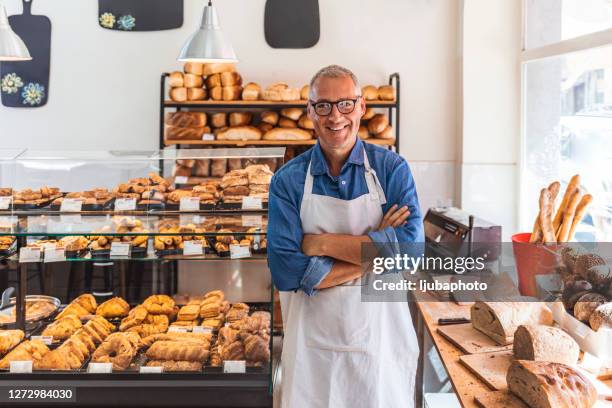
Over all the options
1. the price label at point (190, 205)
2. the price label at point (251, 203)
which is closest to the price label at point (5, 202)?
the price label at point (190, 205)

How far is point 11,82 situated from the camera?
485 cm

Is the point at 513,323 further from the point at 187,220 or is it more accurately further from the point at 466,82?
the point at 466,82

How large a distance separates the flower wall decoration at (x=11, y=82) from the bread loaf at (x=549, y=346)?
4.09 m

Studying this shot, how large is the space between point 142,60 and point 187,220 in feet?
8.23

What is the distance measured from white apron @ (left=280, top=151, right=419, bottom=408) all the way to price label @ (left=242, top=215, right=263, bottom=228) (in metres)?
0.45

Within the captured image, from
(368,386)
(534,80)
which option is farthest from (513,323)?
(534,80)

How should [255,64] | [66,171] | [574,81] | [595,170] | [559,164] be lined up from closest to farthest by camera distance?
[66,171] → [595,170] → [574,81] → [559,164] → [255,64]

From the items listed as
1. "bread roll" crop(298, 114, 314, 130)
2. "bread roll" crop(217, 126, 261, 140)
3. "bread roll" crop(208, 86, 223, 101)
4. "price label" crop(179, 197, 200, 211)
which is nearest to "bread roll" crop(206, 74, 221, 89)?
"bread roll" crop(208, 86, 223, 101)

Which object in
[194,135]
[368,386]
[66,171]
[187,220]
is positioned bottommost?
[368,386]

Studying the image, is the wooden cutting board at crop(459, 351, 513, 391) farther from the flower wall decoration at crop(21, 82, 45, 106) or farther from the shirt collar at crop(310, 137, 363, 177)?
the flower wall decoration at crop(21, 82, 45, 106)

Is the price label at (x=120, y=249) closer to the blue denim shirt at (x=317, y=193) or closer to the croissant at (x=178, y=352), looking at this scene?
the croissant at (x=178, y=352)

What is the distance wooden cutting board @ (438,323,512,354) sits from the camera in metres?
2.27

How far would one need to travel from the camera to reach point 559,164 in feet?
13.3

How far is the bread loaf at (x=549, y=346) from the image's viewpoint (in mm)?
1998
